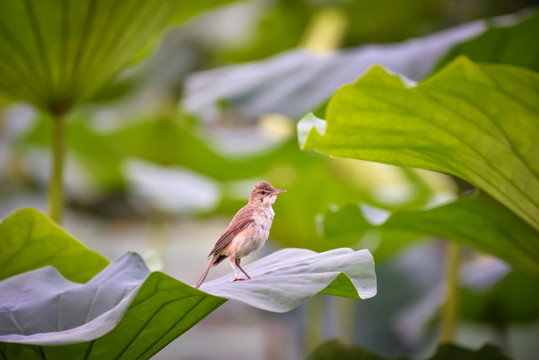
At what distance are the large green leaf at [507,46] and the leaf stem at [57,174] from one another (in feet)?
1.49

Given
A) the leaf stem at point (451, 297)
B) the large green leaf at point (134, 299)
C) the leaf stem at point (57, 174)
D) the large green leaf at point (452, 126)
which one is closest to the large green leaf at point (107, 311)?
the large green leaf at point (134, 299)

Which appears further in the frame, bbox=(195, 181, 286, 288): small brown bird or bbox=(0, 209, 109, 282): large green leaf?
bbox=(0, 209, 109, 282): large green leaf

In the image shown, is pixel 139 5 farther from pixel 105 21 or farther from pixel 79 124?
pixel 79 124

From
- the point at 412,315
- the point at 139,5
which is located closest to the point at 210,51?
the point at 412,315

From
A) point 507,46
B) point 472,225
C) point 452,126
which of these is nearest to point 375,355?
point 472,225

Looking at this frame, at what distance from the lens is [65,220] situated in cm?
211

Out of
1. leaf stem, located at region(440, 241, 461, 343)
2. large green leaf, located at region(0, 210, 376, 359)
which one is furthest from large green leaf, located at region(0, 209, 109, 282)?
leaf stem, located at region(440, 241, 461, 343)

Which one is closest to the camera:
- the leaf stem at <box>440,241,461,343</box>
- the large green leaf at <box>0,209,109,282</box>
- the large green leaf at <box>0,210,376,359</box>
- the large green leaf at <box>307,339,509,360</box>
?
the large green leaf at <box>0,210,376,359</box>

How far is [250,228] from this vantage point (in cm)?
46

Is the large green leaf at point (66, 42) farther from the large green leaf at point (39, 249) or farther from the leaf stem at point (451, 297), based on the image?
the leaf stem at point (451, 297)

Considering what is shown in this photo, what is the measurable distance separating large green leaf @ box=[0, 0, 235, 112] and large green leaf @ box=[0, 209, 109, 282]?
0.25 m

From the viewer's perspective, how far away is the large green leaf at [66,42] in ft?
2.39

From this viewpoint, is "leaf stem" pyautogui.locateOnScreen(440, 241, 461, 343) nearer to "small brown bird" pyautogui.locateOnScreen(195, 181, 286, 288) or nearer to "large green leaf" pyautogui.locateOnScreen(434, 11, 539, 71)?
"large green leaf" pyautogui.locateOnScreen(434, 11, 539, 71)

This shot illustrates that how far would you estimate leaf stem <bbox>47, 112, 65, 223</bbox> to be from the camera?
787mm
